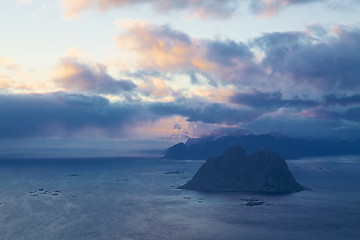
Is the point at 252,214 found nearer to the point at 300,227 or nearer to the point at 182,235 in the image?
the point at 300,227

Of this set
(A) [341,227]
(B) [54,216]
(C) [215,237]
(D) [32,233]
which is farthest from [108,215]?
(A) [341,227]

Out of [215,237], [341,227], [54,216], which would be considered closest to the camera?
[215,237]

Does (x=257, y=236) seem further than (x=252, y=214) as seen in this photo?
No

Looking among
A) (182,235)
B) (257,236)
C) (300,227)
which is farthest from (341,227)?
(182,235)

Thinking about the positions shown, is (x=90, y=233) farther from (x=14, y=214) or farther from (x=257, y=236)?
(x=257, y=236)

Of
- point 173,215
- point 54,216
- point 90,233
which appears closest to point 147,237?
point 90,233

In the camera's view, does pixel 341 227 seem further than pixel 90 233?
Yes

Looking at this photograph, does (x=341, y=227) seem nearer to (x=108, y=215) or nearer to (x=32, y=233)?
(x=108, y=215)

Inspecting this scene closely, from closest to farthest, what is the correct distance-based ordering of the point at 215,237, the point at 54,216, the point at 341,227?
the point at 215,237 < the point at 341,227 < the point at 54,216
